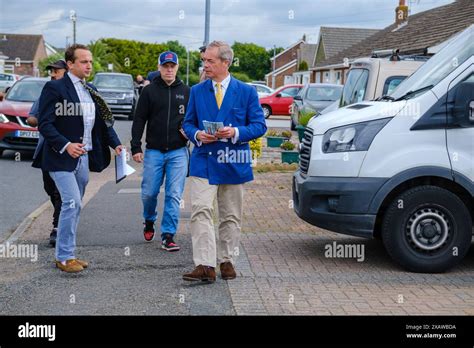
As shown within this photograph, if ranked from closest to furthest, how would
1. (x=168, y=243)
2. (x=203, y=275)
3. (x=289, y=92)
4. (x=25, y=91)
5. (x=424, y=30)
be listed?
(x=203, y=275)
(x=168, y=243)
(x=25, y=91)
(x=424, y=30)
(x=289, y=92)

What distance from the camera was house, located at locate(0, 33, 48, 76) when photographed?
302 ft

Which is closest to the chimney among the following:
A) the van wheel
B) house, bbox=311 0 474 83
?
house, bbox=311 0 474 83

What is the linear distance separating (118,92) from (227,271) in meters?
26.0

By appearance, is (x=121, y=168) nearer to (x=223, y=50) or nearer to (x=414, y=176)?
(x=223, y=50)

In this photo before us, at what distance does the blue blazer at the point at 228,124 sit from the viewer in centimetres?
671

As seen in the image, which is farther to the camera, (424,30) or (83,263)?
(424,30)

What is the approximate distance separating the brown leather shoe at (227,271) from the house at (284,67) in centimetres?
8785

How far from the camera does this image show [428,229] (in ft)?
23.5

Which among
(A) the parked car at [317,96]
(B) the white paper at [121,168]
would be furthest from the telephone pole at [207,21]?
(B) the white paper at [121,168]

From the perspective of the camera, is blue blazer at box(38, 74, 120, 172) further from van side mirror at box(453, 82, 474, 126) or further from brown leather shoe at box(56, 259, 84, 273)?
van side mirror at box(453, 82, 474, 126)

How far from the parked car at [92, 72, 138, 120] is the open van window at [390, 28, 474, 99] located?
23.7 metres

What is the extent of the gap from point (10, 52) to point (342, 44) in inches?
1895

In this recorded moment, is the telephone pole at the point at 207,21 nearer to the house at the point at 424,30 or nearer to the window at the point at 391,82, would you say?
the house at the point at 424,30

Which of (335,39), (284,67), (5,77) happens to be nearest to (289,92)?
(5,77)
